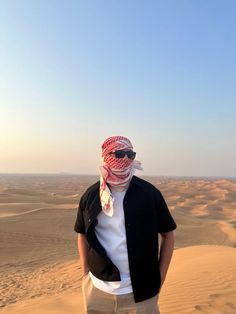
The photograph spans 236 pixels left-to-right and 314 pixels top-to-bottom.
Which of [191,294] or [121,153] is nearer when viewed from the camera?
[121,153]

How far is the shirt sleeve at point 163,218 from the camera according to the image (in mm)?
3244

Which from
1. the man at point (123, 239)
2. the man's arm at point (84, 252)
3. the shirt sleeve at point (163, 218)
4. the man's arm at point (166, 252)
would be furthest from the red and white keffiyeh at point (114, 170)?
the man's arm at point (166, 252)

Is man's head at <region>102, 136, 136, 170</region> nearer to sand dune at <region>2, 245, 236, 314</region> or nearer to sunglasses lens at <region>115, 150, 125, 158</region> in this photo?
sunglasses lens at <region>115, 150, 125, 158</region>

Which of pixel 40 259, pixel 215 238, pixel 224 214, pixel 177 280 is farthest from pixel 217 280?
pixel 224 214

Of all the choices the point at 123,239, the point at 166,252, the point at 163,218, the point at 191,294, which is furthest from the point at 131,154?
the point at 191,294

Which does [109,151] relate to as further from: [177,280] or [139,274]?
[177,280]

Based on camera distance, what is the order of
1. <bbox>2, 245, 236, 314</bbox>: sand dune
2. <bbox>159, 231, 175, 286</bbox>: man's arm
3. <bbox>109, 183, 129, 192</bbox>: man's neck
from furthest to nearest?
<bbox>2, 245, 236, 314</bbox>: sand dune → <bbox>159, 231, 175, 286</bbox>: man's arm → <bbox>109, 183, 129, 192</bbox>: man's neck

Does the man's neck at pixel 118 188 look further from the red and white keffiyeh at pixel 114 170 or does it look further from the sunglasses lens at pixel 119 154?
the sunglasses lens at pixel 119 154

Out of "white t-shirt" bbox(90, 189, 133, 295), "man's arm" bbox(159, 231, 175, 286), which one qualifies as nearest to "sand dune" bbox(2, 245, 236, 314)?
"man's arm" bbox(159, 231, 175, 286)

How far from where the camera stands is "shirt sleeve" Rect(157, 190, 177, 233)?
128 inches

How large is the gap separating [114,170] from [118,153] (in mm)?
148

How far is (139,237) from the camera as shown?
3.13 meters

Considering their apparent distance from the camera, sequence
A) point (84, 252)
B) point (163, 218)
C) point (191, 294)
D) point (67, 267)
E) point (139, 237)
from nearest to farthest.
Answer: point (139, 237)
point (163, 218)
point (84, 252)
point (191, 294)
point (67, 267)

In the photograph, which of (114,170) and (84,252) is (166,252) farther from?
(114,170)
